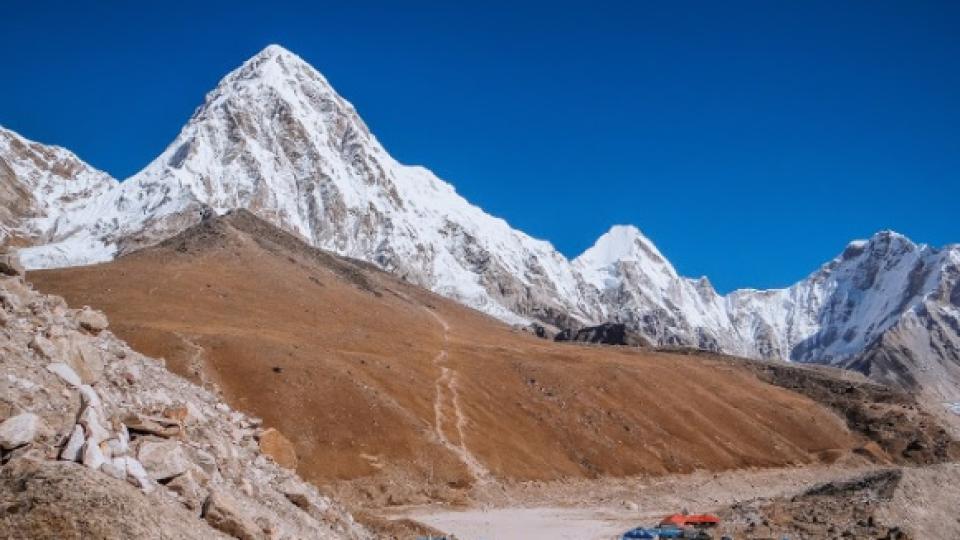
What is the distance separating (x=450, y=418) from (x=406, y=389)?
18.6 feet

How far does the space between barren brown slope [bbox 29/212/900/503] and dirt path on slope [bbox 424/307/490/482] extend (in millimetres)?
227

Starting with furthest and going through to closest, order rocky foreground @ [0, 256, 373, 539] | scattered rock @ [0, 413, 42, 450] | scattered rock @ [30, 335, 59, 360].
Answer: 1. scattered rock @ [30, 335, 59, 360]
2. scattered rock @ [0, 413, 42, 450]
3. rocky foreground @ [0, 256, 373, 539]

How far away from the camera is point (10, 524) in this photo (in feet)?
54.8

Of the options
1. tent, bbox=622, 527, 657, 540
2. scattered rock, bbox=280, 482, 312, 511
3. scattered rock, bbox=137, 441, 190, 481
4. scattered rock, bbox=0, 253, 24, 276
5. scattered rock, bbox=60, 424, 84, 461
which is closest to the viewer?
scattered rock, bbox=60, 424, 84, 461

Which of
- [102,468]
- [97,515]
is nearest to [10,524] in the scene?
[97,515]

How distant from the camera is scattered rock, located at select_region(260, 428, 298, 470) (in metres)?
Answer: 33.2

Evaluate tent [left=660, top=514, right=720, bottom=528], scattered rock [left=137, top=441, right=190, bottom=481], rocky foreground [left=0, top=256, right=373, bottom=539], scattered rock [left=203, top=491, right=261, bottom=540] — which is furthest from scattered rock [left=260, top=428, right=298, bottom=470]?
tent [left=660, top=514, right=720, bottom=528]

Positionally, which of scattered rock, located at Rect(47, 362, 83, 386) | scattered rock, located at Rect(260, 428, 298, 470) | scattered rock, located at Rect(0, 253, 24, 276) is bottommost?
scattered rock, located at Rect(260, 428, 298, 470)

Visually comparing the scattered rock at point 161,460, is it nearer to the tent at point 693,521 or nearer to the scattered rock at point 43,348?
the scattered rock at point 43,348

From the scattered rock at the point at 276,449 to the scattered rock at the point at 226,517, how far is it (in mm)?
11672

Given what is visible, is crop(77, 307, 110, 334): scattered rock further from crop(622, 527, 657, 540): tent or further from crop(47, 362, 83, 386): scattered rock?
crop(622, 527, 657, 540): tent

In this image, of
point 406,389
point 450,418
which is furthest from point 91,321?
A: point 406,389

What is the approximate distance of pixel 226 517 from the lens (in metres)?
20.5

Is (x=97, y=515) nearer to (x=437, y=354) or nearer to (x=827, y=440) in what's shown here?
(x=437, y=354)
